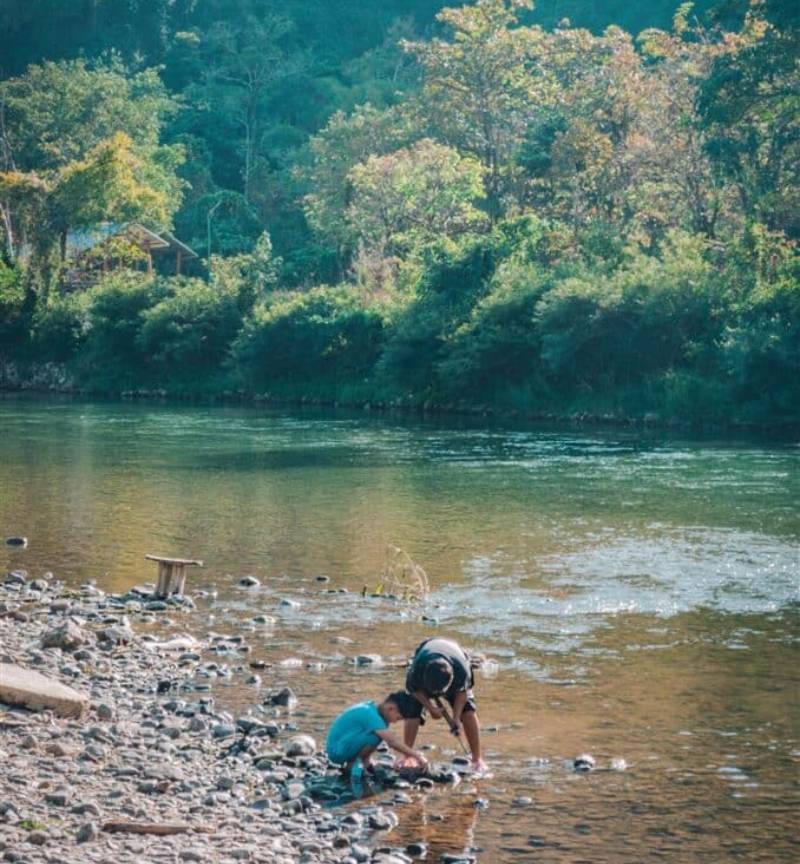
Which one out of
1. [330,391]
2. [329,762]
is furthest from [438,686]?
[330,391]

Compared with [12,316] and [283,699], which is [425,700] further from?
[12,316]

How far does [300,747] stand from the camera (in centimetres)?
1313

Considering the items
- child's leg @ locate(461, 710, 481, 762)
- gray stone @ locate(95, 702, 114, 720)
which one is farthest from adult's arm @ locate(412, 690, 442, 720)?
gray stone @ locate(95, 702, 114, 720)

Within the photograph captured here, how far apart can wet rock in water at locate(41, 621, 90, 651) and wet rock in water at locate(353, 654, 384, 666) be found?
3026 mm

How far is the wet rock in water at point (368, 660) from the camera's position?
53.8 ft

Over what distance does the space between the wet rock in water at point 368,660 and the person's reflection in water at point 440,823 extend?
4.05 metres

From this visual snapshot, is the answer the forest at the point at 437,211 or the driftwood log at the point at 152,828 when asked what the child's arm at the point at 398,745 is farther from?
the forest at the point at 437,211

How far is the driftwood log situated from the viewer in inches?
420

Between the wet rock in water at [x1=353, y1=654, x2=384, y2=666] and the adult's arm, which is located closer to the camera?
the adult's arm

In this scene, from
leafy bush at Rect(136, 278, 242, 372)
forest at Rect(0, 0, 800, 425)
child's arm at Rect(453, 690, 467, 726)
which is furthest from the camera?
leafy bush at Rect(136, 278, 242, 372)

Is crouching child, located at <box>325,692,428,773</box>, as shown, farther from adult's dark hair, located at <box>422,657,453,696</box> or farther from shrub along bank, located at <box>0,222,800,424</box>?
shrub along bank, located at <box>0,222,800,424</box>

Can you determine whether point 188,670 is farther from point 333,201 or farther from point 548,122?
point 333,201

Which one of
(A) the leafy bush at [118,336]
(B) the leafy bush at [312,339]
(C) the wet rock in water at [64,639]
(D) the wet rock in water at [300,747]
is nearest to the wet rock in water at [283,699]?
(D) the wet rock in water at [300,747]

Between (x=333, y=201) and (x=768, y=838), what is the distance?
72.5 m
